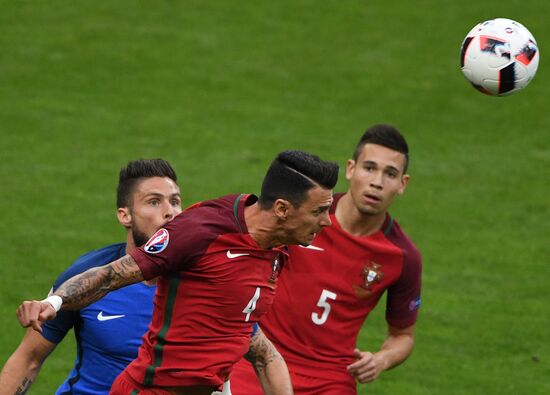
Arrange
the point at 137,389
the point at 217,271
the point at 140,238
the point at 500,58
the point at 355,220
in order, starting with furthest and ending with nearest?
the point at 500,58, the point at 355,220, the point at 140,238, the point at 137,389, the point at 217,271

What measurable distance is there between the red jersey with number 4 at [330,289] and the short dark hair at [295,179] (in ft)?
7.00

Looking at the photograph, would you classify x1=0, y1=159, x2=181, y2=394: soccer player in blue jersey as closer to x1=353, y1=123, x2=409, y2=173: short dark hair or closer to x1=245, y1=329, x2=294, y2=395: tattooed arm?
x1=245, y1=329, x2=294, y2=395: tattooed arm

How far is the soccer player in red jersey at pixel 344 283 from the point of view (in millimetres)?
8398

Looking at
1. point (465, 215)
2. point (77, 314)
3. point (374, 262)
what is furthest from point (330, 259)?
point (465, 215)

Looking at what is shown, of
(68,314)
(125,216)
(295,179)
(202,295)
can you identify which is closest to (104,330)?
(68,314)

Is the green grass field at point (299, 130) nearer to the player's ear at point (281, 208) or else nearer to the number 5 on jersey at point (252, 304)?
the number 5 on jersey at point (252, 304)

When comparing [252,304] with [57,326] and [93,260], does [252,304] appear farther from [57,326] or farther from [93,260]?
[57,326]

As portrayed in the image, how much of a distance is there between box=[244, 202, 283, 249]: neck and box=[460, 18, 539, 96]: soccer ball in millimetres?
3153

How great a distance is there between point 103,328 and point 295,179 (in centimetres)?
173

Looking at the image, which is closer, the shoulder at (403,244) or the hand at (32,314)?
the hand at (32,314)

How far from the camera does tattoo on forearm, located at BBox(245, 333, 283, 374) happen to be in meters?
6.85

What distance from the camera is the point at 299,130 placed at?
16.5 m

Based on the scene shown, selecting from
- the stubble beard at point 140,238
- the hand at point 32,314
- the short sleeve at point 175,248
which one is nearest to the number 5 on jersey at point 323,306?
the stubble beard at point 140,238

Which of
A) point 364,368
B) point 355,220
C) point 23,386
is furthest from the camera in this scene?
point 355,220
